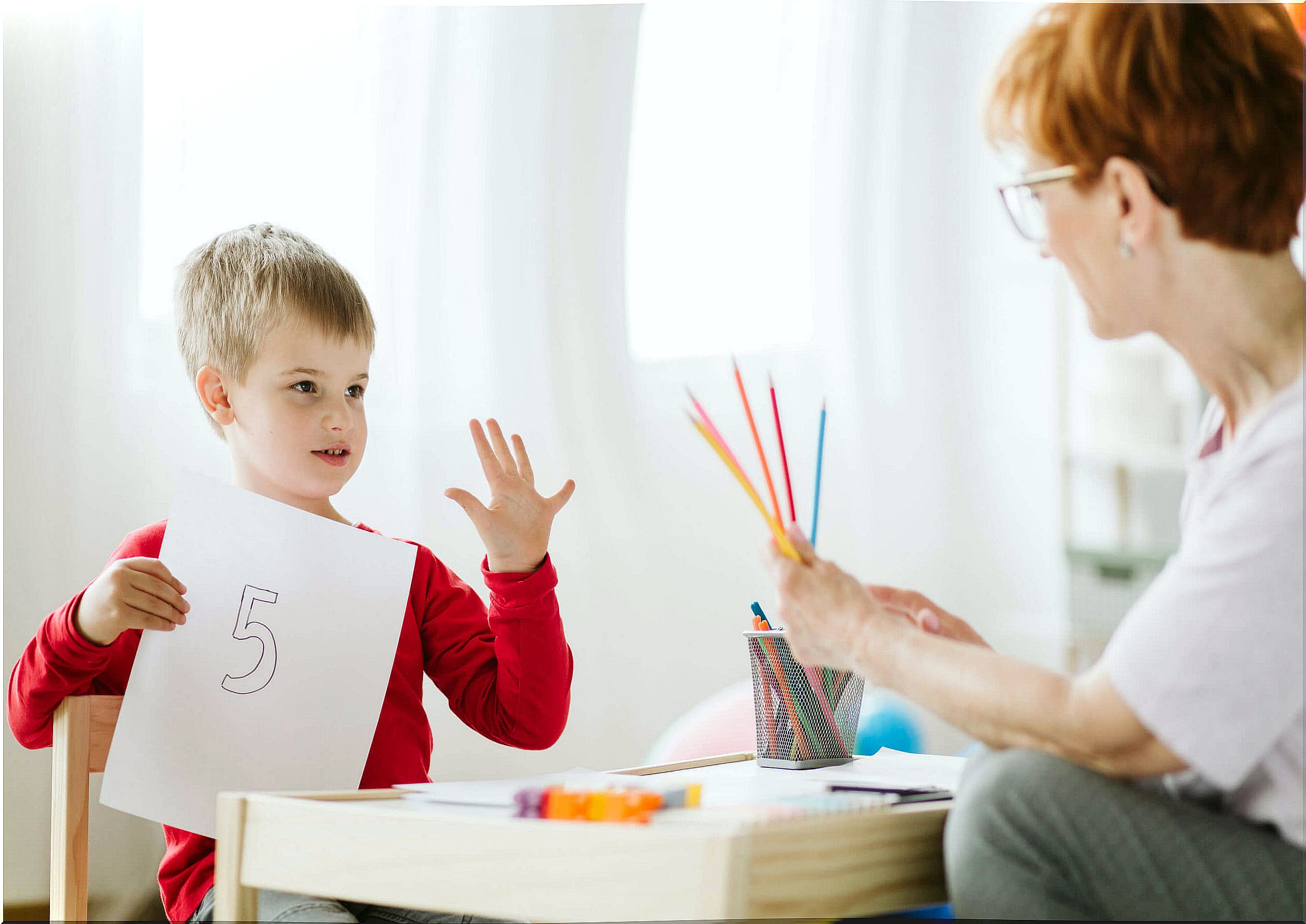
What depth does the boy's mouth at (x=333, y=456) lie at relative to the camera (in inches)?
42.5

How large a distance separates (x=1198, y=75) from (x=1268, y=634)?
34cm

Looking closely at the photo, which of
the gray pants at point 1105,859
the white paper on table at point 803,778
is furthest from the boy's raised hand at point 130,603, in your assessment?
the gray pants at point 1105,859

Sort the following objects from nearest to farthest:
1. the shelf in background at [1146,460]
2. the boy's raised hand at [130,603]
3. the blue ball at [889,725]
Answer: the boy's raised hand at [130,603]
the blue ball at [889,725]
the shelf in background at [1146,460]

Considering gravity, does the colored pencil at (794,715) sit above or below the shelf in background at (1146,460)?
below

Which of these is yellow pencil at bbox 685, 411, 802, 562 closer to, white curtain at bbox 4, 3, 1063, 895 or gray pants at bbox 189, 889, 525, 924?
gray pants at bbox 189, 889, 525, 924

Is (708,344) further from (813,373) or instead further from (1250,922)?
(1250,922)

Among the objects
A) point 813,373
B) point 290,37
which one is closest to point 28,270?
point 290,37

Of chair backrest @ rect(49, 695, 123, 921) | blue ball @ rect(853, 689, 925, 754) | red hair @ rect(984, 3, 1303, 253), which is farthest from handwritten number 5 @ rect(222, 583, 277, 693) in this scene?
blue ball @ rect(853, 689, 925, 754)

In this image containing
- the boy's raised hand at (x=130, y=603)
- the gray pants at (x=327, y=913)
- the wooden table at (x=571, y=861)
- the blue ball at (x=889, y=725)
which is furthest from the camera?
the blue ball at (x=889, y=725)

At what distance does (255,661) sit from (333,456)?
23 cm

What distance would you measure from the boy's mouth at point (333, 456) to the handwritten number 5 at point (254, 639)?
171 millimetres

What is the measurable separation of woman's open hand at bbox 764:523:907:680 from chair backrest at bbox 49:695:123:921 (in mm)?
585

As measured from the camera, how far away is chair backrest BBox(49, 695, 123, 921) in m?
0.91

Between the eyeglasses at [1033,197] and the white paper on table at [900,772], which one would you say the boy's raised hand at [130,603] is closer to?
the white paper on table at [900,772]
